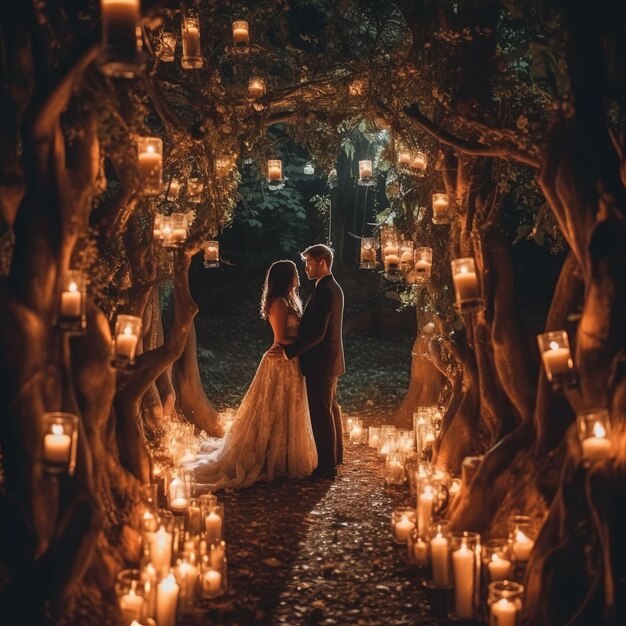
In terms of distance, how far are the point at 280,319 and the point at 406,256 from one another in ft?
4.50

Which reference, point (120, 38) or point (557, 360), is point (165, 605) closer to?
point (557, 360)

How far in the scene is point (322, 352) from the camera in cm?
743

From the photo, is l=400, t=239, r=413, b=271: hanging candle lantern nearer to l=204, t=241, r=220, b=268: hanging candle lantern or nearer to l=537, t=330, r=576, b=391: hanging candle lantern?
l=204, t=241, r=220, b=268: hanging candle lantern

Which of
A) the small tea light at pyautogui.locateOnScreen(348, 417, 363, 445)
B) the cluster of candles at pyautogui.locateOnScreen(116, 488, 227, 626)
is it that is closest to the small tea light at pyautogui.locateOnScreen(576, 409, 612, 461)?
the cluster of candles at pyautogui.locateOnScreen(116, 488, 227, 626)

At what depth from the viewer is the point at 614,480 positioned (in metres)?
3.63

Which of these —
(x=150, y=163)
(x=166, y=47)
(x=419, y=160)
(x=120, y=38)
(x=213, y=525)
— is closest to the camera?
(x=120, y=38)

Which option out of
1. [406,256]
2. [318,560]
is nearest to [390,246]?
[406,256]

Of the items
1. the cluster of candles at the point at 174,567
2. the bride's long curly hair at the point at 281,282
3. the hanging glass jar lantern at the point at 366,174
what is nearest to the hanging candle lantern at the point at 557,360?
the cluster of candles at the point at 174,567

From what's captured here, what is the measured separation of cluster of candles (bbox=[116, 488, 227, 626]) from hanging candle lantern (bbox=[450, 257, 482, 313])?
2128 mm

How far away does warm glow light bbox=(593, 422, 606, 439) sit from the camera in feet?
11.8

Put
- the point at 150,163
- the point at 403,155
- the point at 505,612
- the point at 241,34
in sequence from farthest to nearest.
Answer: the point at 403,155 < the point at 241,34 < the point at 150,163 < the point at 505,612

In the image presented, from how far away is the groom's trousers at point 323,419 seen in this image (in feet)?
24.4

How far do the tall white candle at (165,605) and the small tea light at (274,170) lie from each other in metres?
5.12

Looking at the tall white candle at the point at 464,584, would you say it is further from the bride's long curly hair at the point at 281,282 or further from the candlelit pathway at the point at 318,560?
the bride's long curly hair at the point at 281,282
